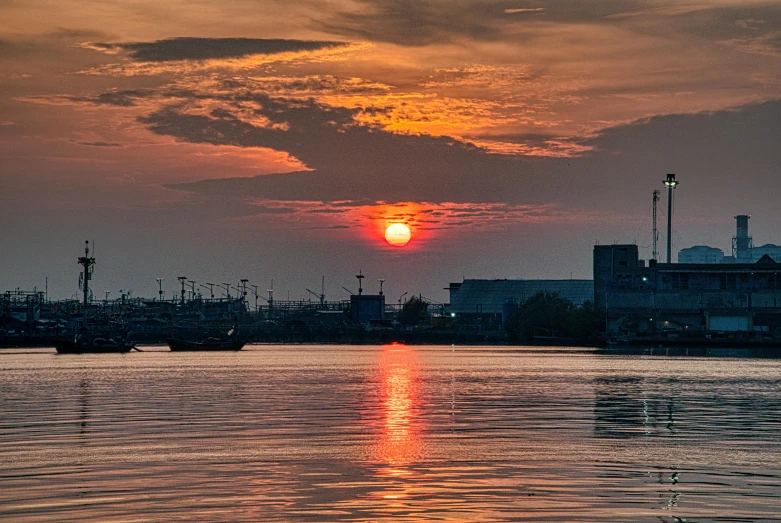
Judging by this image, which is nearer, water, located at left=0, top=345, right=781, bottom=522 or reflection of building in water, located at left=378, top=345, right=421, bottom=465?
water, located at left=0, top=345, right=781, bottom=522

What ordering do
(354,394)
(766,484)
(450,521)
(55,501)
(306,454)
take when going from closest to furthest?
1. (450,521)
2. (55,501)
3. (766,484)
4. (306,454)
5. (354,394)

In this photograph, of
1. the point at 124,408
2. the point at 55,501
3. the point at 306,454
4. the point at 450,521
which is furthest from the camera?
the point at 124,408

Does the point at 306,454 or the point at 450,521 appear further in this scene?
the point at 306,454

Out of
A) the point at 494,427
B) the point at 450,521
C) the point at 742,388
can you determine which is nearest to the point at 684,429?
the point at 494,427

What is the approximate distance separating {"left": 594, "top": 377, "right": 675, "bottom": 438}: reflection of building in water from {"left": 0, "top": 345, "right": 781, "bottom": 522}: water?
0.18 metres

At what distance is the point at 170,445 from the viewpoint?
4625 cm

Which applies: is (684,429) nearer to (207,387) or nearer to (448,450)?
(448,450)

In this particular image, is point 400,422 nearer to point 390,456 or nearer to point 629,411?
point 629,411

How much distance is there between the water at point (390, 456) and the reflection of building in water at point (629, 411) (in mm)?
181

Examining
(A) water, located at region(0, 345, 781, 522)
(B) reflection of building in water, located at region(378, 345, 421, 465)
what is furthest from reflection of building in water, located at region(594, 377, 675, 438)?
(B) reflection of building in water, located at region(378, 345, 421, 465)

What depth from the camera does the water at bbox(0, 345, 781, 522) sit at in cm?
3059

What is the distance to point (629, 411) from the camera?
67.4m

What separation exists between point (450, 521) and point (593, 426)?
29.1m

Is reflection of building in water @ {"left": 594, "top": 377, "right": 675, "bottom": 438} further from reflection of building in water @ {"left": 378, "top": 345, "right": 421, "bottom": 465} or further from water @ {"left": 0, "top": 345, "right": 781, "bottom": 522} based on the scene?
reflection of building in water @ {"left": 378, "top": 345, "right": 421, "bottom": 465}
